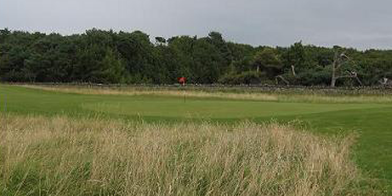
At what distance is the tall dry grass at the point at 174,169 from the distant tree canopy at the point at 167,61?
167 feet

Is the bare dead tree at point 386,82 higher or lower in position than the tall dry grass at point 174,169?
higher

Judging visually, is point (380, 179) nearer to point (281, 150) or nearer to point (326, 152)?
point (326, 152)

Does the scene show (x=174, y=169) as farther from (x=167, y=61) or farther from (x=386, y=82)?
(x=167, y=61)

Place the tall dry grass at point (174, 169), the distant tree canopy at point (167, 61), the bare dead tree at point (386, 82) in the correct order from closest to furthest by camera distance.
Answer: the tall dry grass at point (174, 169) < the bare dead tree at point (386, 82) < the distant tree canopy at point (167, 61)

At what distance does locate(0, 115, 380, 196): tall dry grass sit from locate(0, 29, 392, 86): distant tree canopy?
50.8 metres

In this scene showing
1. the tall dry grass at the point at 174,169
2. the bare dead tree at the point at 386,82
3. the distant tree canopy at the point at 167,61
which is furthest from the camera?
the distant tree canopy at the point at 167,61

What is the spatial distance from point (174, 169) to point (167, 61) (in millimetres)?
101852

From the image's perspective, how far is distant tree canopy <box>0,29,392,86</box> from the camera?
72250mm

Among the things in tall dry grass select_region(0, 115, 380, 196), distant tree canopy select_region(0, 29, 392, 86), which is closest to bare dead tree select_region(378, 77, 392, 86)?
distant tree canopy select_region(0, 29, 392, 86)

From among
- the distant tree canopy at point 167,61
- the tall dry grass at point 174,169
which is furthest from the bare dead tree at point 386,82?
the tall dry grass at point 174,169

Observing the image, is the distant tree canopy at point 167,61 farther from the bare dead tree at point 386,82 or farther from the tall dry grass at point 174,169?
the tall dry grass at point 174,169

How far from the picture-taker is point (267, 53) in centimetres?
7962

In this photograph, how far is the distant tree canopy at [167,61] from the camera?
2844 inches

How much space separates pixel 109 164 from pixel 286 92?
41.9m
